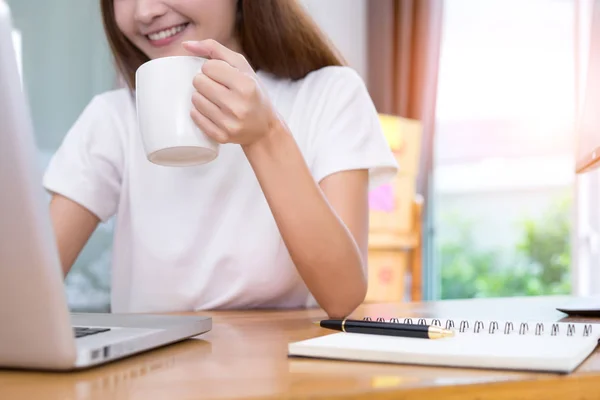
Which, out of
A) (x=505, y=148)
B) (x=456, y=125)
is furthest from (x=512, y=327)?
(x=505, y=148)

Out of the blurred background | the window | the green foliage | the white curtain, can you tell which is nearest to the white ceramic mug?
the blurred background

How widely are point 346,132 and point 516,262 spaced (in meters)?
3.82

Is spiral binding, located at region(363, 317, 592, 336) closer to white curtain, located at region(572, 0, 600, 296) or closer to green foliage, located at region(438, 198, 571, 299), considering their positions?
white curtain, located at region(572, 0, 600, 296)

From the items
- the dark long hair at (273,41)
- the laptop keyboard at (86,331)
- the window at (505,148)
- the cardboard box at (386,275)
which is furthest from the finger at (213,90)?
the window at (505,148)

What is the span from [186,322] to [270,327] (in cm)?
12

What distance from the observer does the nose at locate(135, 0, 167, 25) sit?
1.03m

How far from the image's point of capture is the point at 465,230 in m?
4.75

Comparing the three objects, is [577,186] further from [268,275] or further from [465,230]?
[268,275]

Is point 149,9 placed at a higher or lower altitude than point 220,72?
higher

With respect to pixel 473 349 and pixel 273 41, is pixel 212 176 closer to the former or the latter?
pixel 273 41

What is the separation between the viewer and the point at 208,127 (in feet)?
2.28

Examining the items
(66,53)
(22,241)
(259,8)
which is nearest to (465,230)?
(66,53)

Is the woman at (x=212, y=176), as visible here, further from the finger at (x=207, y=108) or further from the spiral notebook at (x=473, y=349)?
the spiral notebook at (x=473, y=349)

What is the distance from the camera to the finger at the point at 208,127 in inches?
27.1
